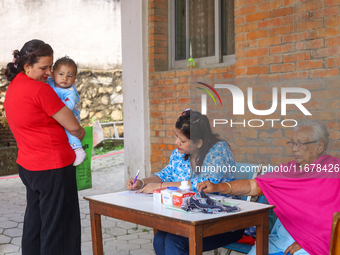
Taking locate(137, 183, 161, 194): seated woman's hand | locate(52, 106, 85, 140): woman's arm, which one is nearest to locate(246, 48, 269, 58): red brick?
locate(137, 183, 161, 194): seated woman's hand

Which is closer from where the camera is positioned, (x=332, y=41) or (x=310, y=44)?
(x=332, y=41)

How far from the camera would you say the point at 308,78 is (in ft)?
12.9

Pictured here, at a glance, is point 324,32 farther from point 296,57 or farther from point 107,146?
point 107,146

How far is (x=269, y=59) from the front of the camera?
426cm

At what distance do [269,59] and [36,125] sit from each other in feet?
Result: 8.11

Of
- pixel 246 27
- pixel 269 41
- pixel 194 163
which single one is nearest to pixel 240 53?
pixel 246 27

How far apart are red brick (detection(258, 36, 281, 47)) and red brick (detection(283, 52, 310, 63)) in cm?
19

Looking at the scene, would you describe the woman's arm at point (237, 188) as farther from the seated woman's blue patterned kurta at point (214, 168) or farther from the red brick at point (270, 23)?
the red brick at point (270, 23)

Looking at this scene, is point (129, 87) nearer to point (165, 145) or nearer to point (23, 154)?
point (165, 145)

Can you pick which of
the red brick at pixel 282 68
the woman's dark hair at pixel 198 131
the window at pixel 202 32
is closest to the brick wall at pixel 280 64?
the red brick at pixel 282 68

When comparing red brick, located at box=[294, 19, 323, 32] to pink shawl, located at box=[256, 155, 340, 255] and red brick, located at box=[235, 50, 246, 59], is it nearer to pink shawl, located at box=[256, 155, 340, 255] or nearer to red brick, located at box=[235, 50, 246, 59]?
red brick, located at box=[235, 50, 246, 59]

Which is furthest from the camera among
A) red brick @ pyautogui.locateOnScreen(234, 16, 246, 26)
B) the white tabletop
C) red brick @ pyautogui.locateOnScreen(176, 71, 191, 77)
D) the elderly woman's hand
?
red brick @ pyautogui.locateOnScreen(176, 71, 191, 77)

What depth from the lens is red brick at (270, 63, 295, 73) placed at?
4.08 metres

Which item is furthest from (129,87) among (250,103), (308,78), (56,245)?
(56,245)
